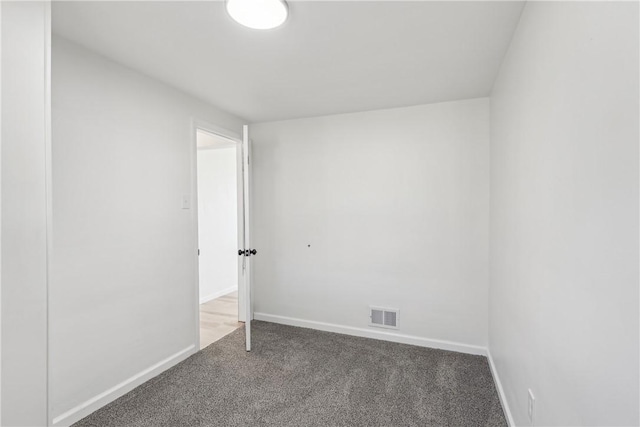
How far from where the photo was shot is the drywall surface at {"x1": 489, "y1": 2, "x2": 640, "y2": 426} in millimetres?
747

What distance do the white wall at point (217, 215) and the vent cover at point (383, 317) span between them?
8.68 feet

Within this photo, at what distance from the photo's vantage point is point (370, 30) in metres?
1.79

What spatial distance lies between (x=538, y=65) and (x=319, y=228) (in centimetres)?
250

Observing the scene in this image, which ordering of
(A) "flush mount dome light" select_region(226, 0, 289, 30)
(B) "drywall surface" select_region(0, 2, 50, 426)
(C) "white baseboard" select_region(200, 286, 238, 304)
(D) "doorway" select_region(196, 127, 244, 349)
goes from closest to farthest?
(B) "drywall surface" select_region(0, 2, 50, 426) < (A) "flush mount dome light" select_region(226, 0, 289, 30) < (C) "white baseboard" select_region(200, 286, 238, 304) < (D) "doorway" select_region(196, 127, 244, 349)

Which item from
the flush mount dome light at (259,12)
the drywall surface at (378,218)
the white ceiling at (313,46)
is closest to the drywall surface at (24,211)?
the white ceiling at (313,46)

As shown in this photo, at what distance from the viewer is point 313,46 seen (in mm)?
1963

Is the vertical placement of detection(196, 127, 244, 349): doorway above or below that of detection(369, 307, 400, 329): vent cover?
above

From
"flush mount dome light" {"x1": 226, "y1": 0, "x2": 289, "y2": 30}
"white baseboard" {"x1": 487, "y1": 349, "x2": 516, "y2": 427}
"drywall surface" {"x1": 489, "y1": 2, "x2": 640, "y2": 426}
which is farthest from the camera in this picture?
"white baseboard" {"x1": 487, "y1": 349, "x2": 516, "y2": 427}

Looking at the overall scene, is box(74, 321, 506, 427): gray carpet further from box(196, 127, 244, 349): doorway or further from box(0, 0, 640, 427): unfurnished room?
box(196, 127, 244, 349): doorway

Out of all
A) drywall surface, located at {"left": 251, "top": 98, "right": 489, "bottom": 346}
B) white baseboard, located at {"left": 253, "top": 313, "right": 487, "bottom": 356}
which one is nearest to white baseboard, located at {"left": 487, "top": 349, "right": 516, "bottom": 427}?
white baseboard, located at {"left": 253, "top": 313, "right": 487, "bottom": 356}

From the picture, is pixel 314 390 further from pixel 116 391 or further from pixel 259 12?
pixel 259 12

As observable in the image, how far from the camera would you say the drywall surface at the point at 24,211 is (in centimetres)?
116

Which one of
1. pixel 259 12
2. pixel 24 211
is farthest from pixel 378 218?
pixel 24 211

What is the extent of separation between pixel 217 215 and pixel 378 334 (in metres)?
3.07
